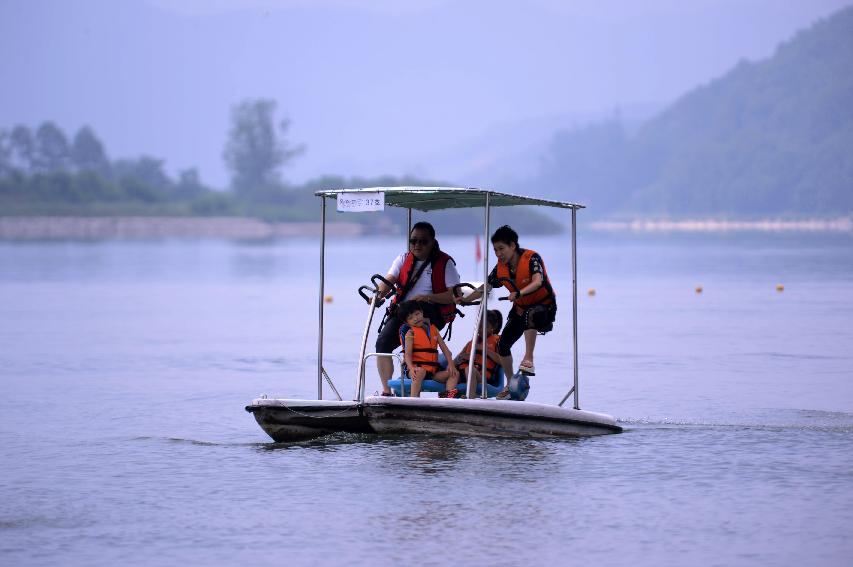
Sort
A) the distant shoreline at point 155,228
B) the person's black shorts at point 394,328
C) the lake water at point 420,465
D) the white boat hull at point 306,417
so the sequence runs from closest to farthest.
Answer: the lake water at point 420,465 → the white boat hull at point 306,417 → the person's black shorts at point 394,328 → the distant shoreline at point 155,228

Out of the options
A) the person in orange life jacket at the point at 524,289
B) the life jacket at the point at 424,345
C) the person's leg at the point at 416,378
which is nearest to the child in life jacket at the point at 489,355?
the person in orange life jacket at the point at 524,289

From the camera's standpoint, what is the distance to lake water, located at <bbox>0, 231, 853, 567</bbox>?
10.5 meters

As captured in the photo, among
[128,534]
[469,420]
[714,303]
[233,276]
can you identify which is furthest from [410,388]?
[233,276]

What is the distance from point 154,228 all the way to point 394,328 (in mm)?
146228

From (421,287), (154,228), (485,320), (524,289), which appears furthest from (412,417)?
(154,228)

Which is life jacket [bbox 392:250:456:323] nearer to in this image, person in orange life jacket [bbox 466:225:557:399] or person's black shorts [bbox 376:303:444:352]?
person's black shorts [bbox 376:303:444:352]

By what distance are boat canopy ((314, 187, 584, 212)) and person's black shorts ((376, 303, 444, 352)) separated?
1.15m

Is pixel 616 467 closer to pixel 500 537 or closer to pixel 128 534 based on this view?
pixel 500 537

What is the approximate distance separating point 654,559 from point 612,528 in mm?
925

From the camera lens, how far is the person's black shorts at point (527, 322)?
1415cm

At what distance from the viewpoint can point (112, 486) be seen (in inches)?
503

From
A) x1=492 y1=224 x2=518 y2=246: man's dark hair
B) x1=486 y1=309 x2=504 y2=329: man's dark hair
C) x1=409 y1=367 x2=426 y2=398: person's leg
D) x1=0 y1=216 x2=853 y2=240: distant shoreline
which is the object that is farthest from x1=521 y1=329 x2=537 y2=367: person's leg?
x1=0 y1=216 x2=853 y2=240: distant shoreline

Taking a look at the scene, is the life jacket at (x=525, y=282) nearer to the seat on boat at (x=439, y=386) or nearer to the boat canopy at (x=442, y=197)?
the boat canopy at (x=442, y=197)

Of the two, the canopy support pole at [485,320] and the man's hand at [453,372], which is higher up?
the canopy support pole at [485,320]
